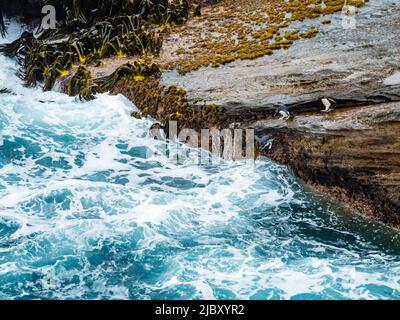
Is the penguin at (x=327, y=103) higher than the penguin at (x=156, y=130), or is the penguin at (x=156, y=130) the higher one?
the penguin at (x=327, y=103)

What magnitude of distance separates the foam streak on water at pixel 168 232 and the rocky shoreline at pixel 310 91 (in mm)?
857

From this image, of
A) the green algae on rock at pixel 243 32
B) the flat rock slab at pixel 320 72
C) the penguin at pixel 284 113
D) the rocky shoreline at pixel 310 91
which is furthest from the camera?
the green algae on rock at pixel 243 32

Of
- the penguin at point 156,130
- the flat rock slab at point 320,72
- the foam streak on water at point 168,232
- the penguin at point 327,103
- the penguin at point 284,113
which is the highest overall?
the flat rock slab at point 320,72

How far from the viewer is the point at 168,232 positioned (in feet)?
39.8

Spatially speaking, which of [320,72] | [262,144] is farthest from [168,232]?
[320,72]

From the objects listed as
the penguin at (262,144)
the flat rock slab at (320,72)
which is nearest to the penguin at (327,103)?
the flat rock slab at (320,72)

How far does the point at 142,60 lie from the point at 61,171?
23.5 feet

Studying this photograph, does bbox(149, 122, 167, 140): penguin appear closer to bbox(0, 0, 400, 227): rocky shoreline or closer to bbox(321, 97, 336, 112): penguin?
bbox(0, 0, 400, 227): rocky shoreline

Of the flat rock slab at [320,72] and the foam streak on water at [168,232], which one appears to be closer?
the foam streak on water at [168,232]

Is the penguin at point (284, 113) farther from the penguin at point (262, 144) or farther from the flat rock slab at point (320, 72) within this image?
the penguin at point (262, 144)

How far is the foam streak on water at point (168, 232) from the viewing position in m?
10.3

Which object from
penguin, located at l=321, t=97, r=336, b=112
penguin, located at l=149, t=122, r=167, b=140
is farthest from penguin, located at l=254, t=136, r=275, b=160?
penguin, located at l=149, t=122, r=167, b=140

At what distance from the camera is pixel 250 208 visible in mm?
13219

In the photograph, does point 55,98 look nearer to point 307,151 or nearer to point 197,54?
point 197,54
